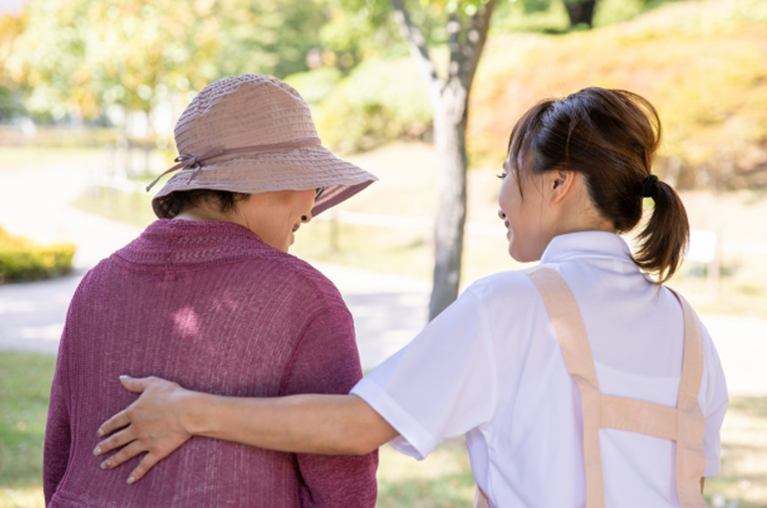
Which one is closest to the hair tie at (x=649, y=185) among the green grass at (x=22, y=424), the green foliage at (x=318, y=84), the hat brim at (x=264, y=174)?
the hat brim at (x=264, y=174)

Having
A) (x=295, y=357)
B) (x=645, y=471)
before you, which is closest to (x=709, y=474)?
(x=645, y=471)

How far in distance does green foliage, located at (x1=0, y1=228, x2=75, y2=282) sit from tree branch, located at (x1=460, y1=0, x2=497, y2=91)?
8.54 meters

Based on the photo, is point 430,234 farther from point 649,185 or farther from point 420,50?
point 649,185

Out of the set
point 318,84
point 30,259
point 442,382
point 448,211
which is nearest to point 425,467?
point 448,211

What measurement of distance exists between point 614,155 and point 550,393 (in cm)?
49

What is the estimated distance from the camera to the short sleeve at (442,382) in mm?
1365

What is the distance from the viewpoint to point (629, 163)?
1.50 metres

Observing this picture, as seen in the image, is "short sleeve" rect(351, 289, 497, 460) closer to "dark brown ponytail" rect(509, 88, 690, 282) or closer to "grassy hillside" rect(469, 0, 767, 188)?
"dark brown ponytail" rect(509, 88, 690, 282)

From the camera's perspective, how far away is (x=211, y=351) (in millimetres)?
1479

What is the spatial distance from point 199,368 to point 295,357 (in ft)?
0.62

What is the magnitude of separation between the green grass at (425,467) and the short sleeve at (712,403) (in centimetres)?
251

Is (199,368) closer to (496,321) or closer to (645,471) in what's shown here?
(496,321)

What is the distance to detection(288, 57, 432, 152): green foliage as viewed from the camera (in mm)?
18508

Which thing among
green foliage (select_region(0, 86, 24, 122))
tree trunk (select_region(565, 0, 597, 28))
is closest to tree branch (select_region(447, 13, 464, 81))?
tree trunk (select_region(565, 0, 597, 28))
